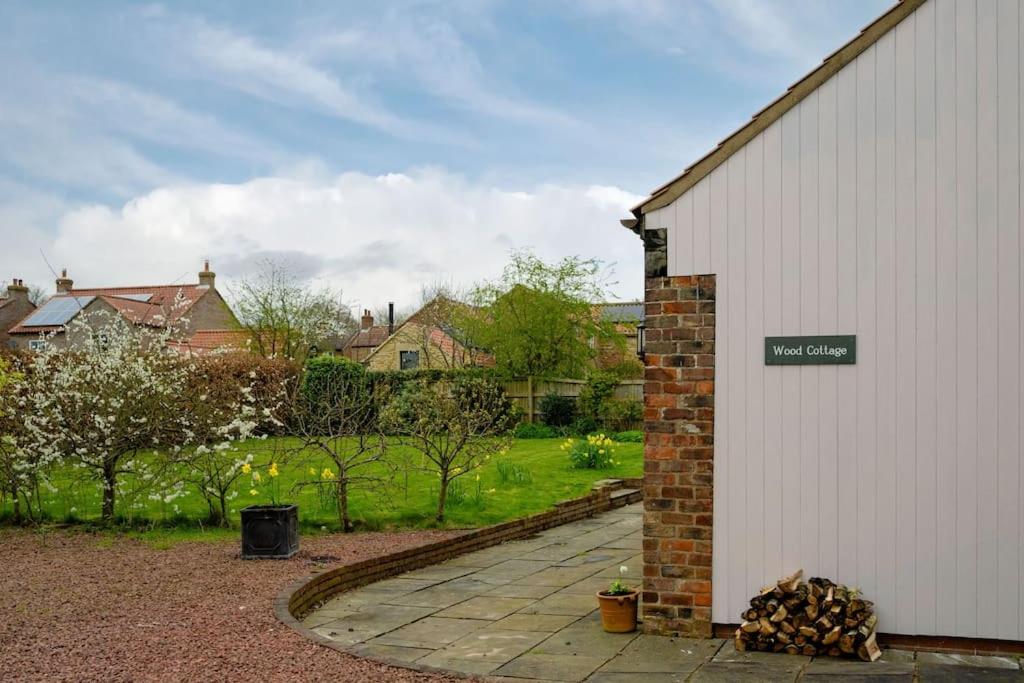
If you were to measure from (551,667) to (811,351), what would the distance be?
2.81 meters

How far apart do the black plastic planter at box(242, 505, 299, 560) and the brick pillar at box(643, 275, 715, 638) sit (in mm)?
4466

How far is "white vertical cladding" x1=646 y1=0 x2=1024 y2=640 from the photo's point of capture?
6344 millimetres

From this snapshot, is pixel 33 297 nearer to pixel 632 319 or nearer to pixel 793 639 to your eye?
pixel 632 319

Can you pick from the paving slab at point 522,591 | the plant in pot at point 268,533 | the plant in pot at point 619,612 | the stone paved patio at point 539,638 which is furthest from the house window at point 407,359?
the plant in pot at point 619,612

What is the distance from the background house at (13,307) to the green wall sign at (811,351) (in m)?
50.3

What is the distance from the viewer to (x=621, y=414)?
27.0 m

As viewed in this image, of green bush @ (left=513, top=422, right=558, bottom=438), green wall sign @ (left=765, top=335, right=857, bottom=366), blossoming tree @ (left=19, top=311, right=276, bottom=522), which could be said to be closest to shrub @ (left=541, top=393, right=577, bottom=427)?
green bush @ (left=513, top=422, right=558, bottom=438)

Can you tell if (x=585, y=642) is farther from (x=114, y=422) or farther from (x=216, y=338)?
(x=216, y=338)

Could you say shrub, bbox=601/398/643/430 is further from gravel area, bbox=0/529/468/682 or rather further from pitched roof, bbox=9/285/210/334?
pitched roof, bbox=9/285/210/334

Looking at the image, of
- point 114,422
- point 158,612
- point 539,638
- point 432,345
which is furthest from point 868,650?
point 432,345

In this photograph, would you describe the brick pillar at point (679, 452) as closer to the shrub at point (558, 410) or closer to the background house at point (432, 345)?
the shrub at point (558, 410)

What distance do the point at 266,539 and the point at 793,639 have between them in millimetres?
5674

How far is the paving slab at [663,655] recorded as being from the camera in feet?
20.0

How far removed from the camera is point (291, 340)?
121 ft
